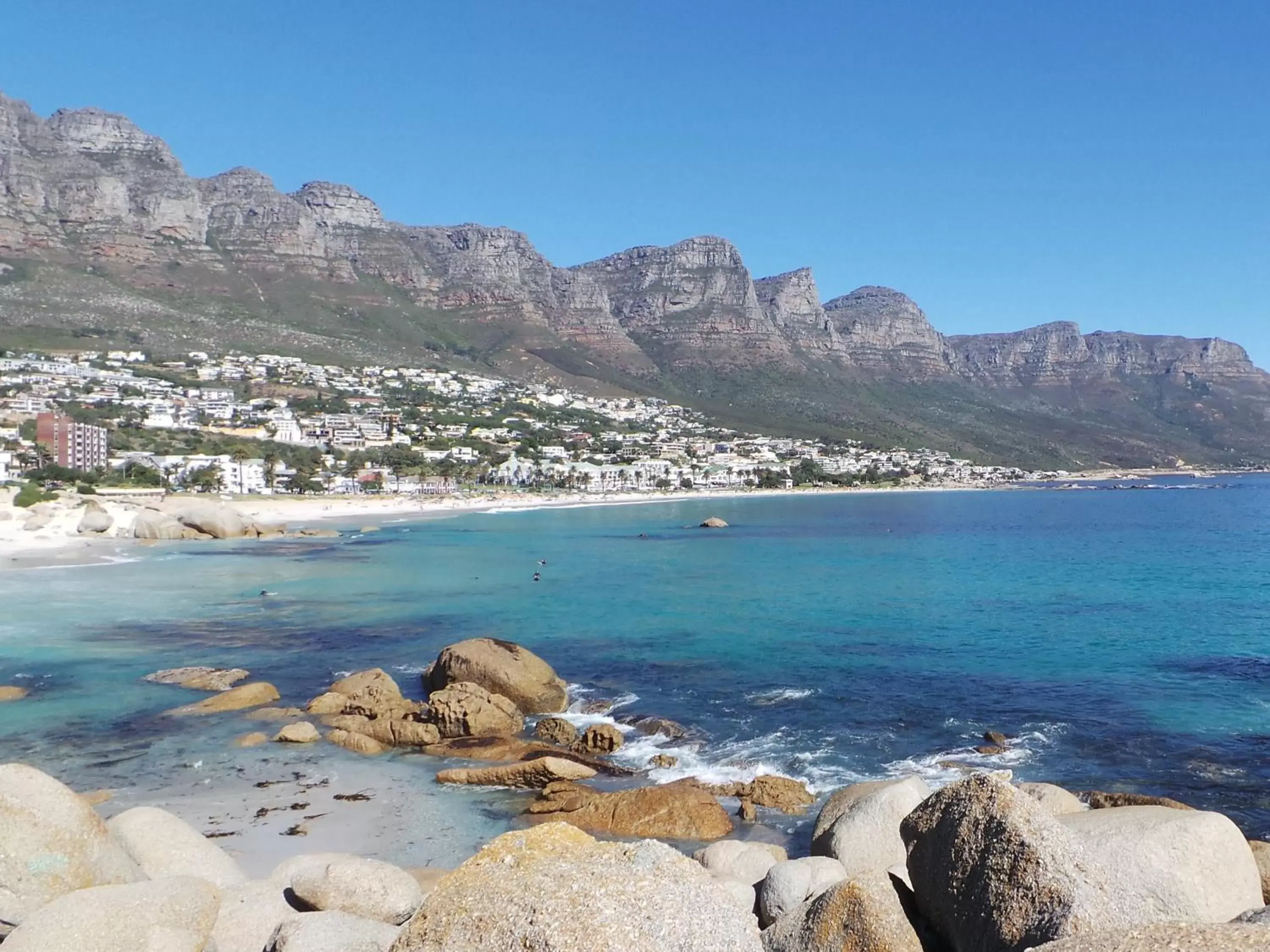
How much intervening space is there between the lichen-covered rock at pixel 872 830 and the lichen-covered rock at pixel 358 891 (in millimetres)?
4483

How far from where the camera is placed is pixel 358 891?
841cm

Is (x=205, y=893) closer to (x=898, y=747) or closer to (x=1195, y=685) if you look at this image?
(x=898, y=747)

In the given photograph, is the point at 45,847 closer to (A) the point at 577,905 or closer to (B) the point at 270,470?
(A) the point at 577,905

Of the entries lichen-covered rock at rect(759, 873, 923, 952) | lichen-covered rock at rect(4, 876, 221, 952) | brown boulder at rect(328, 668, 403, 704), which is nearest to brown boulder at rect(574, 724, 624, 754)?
brown boulder at rect(328, 668, 403, 704)

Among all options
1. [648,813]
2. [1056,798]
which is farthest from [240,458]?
[1056,798]

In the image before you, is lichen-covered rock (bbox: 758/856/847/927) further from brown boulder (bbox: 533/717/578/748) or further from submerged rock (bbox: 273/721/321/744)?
submerged rock (bbox: 273/721/321/744)

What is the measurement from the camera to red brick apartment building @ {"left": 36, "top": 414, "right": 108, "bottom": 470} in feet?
322

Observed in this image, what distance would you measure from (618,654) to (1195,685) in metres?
15.2

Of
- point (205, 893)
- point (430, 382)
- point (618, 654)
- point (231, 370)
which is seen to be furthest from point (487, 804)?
point (430, 382)

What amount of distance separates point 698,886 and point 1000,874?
7.97ft

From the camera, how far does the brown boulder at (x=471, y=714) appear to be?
1783cm

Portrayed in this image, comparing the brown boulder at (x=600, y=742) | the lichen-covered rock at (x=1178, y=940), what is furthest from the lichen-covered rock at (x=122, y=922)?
the brown boulder at (x=600, y=742)

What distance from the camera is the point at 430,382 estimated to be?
183m

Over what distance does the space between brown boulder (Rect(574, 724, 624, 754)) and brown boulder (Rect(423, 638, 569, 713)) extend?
3.07 meters
